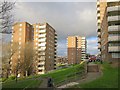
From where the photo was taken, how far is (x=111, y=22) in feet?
Result: 152

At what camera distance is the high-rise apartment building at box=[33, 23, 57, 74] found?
309 ft

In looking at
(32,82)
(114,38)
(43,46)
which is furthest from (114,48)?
(43,46)

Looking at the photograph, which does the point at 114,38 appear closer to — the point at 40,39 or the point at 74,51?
the point at 40,39

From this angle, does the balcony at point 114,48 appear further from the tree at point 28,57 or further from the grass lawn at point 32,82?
the tree at point 28,57

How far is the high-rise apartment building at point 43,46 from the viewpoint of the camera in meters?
94.1

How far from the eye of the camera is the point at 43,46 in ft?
320

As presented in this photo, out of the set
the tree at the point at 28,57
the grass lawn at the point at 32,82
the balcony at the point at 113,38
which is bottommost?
the grass lawn at the point at 32,82

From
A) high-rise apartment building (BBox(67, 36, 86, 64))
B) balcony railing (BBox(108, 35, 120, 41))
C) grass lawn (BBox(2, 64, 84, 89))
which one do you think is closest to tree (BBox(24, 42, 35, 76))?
grass lawn (BBox(2, 64, 84, 89))

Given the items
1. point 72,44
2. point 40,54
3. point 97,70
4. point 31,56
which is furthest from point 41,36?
point 72,44

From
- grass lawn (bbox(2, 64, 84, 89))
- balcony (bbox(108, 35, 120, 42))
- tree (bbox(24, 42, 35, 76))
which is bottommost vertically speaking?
grass lawn (bbox(2, 64, 84, 89))

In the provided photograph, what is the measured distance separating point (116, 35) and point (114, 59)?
4782 mm

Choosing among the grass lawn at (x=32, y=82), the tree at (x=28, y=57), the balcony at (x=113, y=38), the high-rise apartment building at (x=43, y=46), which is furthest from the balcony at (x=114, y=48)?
the high-rise apartment building at (x=43, y=46)

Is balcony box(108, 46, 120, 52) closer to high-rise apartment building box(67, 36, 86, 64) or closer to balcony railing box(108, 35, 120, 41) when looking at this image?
balcony railing box(108, 35, 120, 41)

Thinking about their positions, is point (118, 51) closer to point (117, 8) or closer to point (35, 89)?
point (117, 8)
